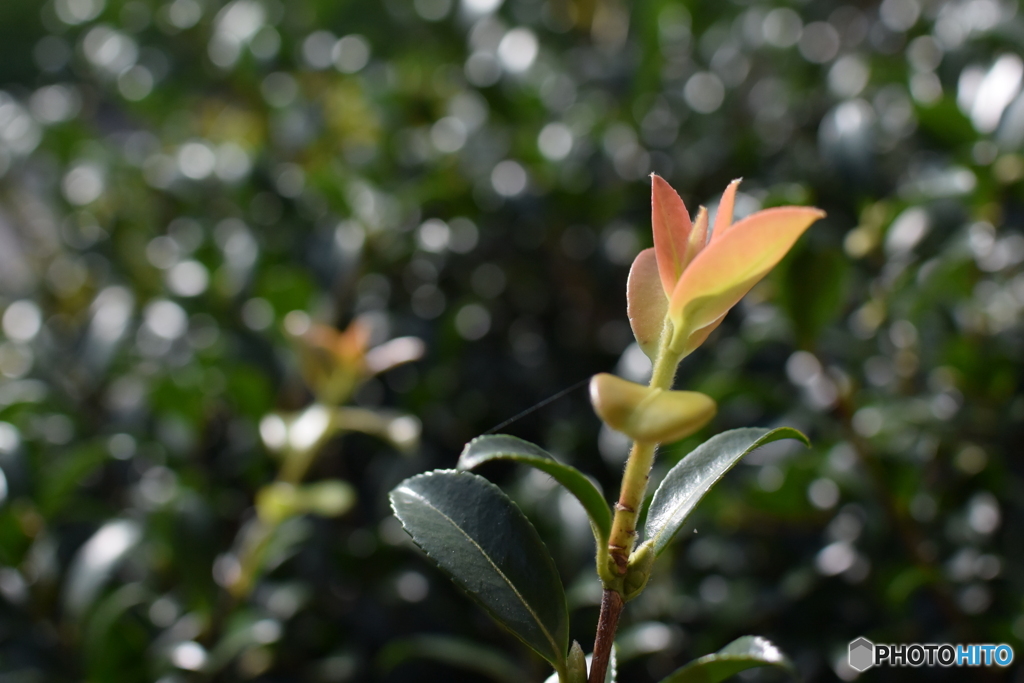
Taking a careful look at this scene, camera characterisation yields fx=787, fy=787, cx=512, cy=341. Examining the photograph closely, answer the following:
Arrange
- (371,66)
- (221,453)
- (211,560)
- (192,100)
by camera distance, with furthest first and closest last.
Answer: (192,100)
(371,66)
(221,453)
(211,560)

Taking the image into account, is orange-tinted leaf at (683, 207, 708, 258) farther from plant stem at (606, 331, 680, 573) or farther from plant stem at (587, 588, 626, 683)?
plant stem at (587, 588, 626, 683)

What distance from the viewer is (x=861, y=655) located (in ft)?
2.35

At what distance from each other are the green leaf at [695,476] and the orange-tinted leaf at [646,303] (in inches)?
2.3

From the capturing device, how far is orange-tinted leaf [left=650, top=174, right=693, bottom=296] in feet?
1.11

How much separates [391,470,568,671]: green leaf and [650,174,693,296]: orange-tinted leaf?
0.14 meters

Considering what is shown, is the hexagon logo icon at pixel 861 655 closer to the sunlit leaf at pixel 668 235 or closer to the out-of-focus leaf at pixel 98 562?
the sunlit leaf at pixel 668 235

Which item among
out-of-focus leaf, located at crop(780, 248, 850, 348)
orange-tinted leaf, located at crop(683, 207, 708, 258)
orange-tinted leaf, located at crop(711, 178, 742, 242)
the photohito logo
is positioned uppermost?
orange-tinted leaf, located at crop(711, 178, 742, 242)

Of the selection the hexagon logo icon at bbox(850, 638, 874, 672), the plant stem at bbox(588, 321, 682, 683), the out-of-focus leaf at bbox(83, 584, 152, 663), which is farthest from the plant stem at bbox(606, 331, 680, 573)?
the out-of-focus leaf at bbox(83, 584, 152, 663)

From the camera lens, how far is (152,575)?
2.86ft

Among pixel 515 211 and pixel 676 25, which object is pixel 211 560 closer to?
pixel 515 211

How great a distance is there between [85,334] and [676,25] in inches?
40.9

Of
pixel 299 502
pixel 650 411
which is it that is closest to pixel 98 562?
pixel 299 502

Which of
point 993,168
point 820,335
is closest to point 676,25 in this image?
point 993,168

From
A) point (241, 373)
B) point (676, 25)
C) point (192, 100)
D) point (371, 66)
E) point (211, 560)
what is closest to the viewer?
point (211, 560)
